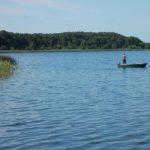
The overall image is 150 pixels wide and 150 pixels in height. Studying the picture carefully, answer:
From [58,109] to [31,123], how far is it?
3892 mm

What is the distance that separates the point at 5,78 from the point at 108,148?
97.8 ft

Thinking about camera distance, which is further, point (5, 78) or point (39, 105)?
point (5, 78)

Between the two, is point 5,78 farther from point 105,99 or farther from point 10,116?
point 10,116

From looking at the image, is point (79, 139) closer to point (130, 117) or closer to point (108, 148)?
point (108, 148)

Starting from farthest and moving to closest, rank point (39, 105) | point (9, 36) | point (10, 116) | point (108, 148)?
point (9, 36) → point (39, 105) → point (10, 116) → point (108, 148)

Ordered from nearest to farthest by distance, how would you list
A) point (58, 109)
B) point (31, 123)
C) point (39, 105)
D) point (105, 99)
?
point (31, 123)
point (58, 109)
point (39, 105)
point (105, 99)

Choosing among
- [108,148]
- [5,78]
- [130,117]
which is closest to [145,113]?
[130,117]

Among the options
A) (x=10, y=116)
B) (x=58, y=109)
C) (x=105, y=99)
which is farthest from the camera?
(x=105, y=99)

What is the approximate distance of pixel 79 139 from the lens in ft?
50.5

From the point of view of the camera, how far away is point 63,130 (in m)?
16.9

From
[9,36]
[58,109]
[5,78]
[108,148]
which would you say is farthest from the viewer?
[9,36]

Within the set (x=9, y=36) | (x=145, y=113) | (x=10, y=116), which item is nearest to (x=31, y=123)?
(x=10, y=116)

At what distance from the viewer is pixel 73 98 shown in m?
27.1

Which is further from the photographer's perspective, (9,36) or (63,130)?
(9,36)
